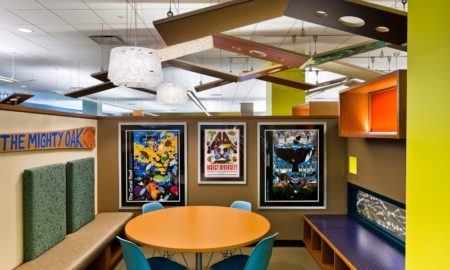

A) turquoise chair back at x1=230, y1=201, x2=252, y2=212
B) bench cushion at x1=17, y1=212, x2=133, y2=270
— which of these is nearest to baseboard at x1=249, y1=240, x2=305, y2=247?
turquoise chair back at x1=230, y1=201, x2=252, y2=212

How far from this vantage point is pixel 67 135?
3.57 meters

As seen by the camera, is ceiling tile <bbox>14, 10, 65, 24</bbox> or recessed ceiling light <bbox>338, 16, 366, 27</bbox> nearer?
recessed ceiling light <bbox>338, 16, 366, 27</bbox>

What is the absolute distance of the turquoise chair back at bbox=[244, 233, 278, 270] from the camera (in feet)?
8.36

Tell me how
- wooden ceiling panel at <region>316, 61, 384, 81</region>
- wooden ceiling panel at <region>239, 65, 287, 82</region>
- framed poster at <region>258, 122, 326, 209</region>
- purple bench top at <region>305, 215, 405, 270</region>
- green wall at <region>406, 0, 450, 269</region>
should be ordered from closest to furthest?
green wall at <region>406, 0, 450, 269</region>, purple bench top at <region>305, 215, 405, 270</region>, framed poster at <region>258, 122, 326, 209</region>, wooden ceiling panel at <region>316, 61, 384, 81</region>, wooden ceiling panel at <region>239, 65, 287, 82</region>

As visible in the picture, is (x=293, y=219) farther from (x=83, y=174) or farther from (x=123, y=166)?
(x=83, y=174)

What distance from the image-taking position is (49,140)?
10.5ft

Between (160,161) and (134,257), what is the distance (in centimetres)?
206

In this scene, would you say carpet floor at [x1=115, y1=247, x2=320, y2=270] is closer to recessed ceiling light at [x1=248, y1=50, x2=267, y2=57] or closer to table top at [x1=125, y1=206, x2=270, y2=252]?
table top at [x1=125, y1=206, x2=270, y2=252]

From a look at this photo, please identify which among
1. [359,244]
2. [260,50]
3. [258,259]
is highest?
[260,50]

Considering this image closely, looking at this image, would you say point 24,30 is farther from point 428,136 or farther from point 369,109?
point 428,136

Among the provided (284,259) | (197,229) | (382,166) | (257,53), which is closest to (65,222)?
(197,229)

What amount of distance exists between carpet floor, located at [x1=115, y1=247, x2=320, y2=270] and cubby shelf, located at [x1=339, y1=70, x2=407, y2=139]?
5.76 feet

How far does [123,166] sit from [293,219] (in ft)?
8.81

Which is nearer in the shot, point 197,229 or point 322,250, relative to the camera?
point 197,229
